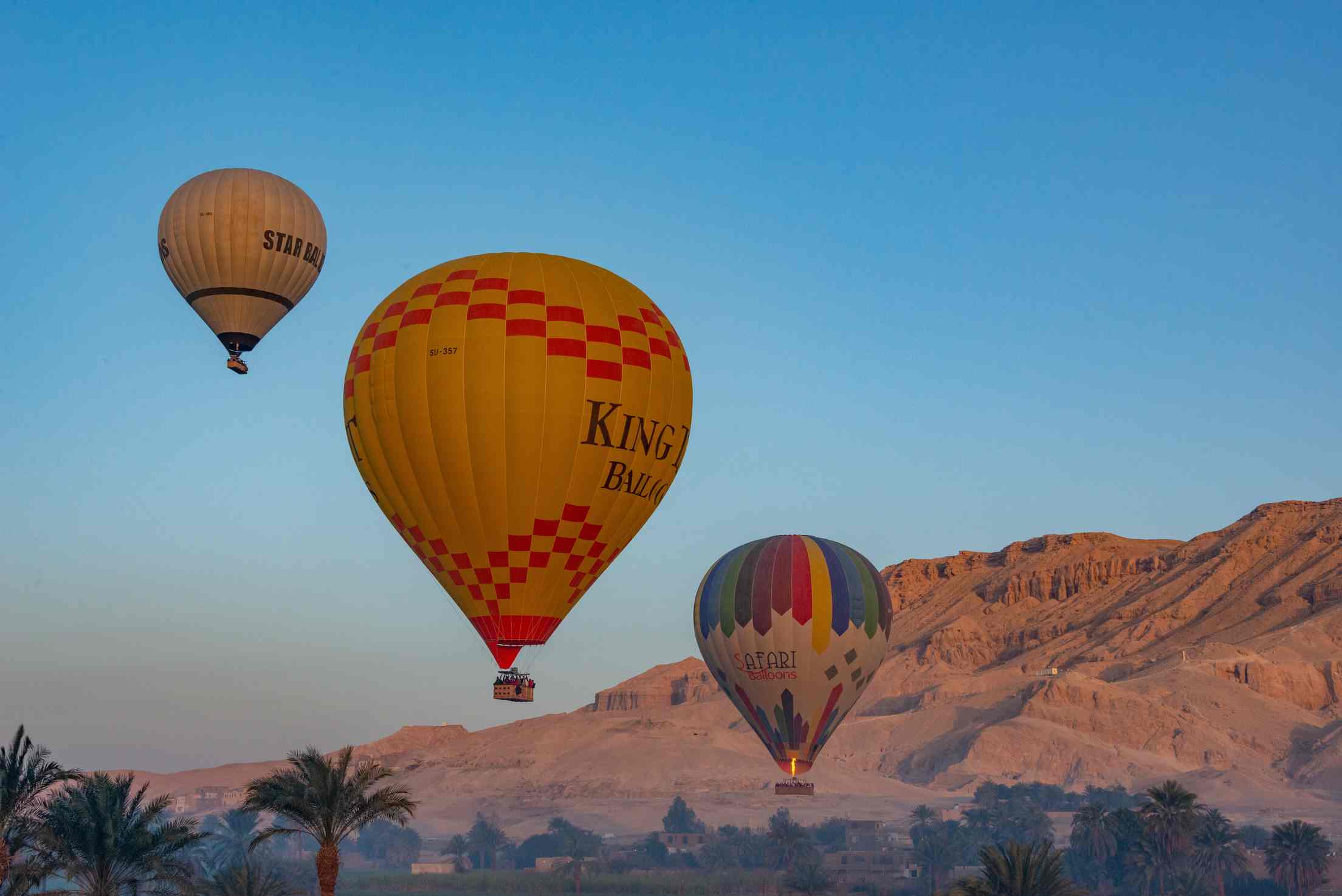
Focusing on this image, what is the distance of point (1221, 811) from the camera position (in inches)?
6909

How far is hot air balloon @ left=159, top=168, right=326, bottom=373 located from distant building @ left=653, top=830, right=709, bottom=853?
133m

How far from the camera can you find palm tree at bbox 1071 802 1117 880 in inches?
5276

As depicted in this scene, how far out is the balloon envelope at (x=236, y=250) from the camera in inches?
2090

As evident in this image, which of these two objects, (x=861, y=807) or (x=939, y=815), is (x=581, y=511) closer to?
(x=939, y=815)

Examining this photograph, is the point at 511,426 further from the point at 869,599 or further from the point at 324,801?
the point at 869,599

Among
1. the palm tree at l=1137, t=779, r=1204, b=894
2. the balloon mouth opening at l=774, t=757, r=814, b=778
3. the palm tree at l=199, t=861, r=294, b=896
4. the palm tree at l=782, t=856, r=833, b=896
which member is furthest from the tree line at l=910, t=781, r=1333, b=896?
the palm tree at l=199, t=861, r=294, b=896

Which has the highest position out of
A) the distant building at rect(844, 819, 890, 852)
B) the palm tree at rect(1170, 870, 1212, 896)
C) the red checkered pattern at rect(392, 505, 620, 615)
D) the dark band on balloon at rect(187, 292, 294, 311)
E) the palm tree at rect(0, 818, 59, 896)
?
the dark band on balloon at rect(187, 292, 294, 311)

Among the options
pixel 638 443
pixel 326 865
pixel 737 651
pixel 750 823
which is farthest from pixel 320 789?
pixel 750 823

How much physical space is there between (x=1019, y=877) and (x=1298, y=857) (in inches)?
2783

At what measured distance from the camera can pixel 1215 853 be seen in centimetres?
11750

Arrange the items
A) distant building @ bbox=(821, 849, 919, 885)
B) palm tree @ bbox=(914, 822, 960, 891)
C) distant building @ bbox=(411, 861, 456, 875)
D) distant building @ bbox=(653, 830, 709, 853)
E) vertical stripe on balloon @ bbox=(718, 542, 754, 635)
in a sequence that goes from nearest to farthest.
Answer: vertical stripe on balloon @ bbox=(718, 542, 754, 635), palm tree @ bbox=(914, 822, 960, 891), distant building @ bbox=(821, 849, 919, 885), distant building @ bbox=(653, 830, 709, 853), distant building @ bbox=(411, 861, 456, 875)

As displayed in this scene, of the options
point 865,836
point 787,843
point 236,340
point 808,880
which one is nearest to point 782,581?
point 236,340

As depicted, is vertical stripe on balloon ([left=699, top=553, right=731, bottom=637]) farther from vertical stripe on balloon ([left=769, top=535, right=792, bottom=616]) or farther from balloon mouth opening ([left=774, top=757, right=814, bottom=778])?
balloon mouth opening ([left=774, top=757, right=814, bottom=778])

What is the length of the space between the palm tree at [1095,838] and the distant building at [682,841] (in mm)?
51551
